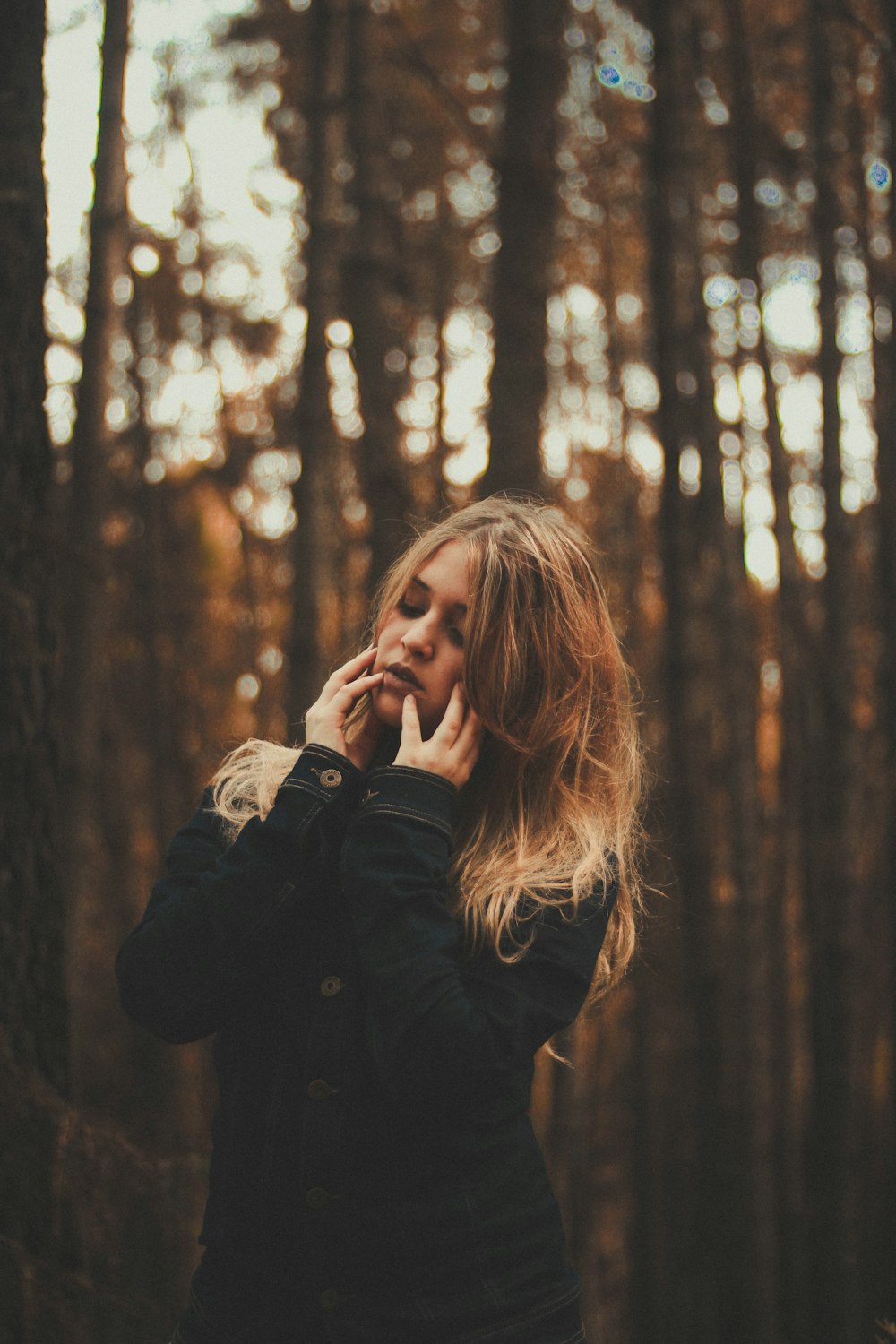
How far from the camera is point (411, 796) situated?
6.19 ft

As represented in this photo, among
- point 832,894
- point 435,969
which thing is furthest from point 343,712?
point 832,894

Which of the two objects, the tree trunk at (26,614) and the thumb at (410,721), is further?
the tree trunk at (26,614)

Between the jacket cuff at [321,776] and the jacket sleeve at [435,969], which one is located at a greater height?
the jacket cuff at [321,776]

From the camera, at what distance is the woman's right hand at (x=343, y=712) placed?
1982 millimetres

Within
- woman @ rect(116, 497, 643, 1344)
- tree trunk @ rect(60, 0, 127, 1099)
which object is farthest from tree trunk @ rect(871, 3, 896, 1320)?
woman @ rect(116, 497, 643, 1344)

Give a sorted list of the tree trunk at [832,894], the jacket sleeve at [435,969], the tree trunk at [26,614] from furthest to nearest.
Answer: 1. the tree trunk at [832,894]
2. the tree trunk at [26,614]
3. the jacket sleeve at [435,969]

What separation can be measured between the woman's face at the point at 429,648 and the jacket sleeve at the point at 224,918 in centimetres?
25

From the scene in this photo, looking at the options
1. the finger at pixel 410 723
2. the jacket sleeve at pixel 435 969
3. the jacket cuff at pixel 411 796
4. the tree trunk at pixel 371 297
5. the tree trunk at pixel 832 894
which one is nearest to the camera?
the jacket sleeve at pixel 435 969

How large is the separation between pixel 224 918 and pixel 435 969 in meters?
0.36

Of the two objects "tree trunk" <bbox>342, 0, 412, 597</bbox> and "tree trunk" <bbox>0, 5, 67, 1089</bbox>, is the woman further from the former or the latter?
"tree trunk" <bbox>342, 0, 412, 597</bbox>

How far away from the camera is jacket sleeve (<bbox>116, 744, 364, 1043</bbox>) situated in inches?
68.5

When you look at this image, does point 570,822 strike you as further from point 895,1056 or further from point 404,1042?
point 895,1056

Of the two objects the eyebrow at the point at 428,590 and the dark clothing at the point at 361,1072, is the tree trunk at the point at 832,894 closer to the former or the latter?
the eyebrow at the point at 428,590

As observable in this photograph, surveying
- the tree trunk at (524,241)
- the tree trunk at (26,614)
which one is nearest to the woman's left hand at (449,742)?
the tree trunk at (26,614)
